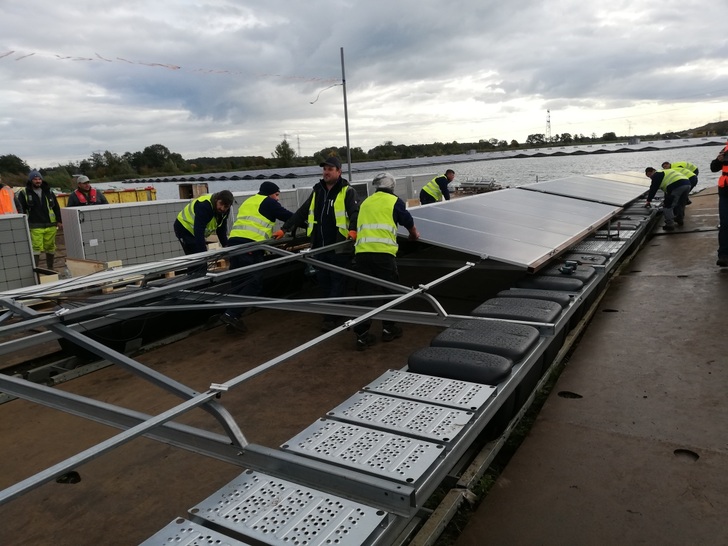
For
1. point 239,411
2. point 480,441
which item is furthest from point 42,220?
point 480,441

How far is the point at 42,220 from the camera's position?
9648 mm

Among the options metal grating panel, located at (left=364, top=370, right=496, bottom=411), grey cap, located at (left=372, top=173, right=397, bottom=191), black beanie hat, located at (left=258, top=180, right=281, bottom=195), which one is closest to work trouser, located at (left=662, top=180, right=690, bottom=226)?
grey cap, located at (left=372, top=173, right=397, bottom=191)

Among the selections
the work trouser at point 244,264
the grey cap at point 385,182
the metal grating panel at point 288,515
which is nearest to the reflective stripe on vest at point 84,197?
the work trouser at point 244,264

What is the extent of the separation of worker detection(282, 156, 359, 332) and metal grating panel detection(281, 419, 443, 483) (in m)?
3.55

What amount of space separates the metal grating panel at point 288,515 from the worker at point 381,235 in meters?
3.33

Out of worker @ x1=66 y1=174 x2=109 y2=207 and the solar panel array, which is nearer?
the solar panel array

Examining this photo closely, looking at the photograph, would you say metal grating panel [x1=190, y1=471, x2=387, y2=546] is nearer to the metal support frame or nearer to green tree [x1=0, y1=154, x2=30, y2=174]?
the metal support frame

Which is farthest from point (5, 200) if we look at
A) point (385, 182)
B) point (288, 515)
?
point (288, 515)

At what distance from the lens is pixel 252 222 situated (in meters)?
6.54

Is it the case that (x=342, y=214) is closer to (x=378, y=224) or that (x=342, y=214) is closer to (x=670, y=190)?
(x=378, y=224)

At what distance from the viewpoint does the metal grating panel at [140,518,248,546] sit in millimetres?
1958

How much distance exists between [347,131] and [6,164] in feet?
115

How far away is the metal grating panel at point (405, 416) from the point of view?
8.66 feet

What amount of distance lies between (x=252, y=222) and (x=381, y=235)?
1.70m
